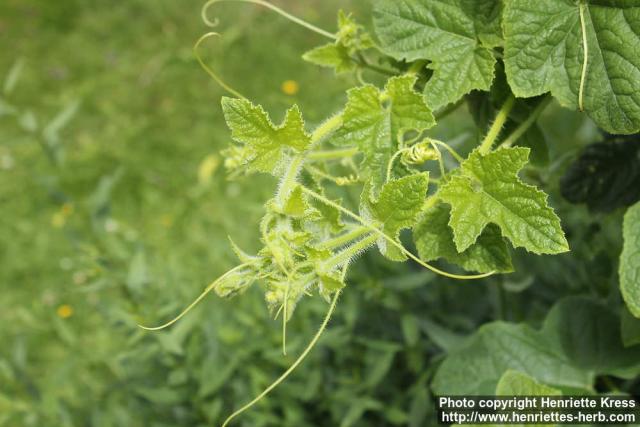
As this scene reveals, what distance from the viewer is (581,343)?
142 cm

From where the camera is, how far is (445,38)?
1.11 meters

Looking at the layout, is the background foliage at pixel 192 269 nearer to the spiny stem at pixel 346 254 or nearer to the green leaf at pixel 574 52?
the green leaf at pixel 574 52

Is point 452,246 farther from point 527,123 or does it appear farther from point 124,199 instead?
point 124,199

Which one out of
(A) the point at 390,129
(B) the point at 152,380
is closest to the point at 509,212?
(A) the point at 390,129

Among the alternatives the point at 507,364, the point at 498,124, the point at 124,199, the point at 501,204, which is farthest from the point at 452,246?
the point at 124,199

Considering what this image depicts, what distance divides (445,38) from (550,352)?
70 cm

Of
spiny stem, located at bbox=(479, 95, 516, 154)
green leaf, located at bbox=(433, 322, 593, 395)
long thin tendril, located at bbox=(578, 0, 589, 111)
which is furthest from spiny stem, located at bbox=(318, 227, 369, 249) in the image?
green leaf, located at bbox=(433, 322, 593, 395)

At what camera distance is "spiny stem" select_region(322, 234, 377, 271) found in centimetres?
92

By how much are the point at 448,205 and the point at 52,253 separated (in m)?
2.76

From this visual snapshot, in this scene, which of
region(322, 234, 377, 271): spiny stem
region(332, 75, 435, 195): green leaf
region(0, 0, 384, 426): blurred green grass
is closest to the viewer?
region(322, 234, 377, 271): spiny stem

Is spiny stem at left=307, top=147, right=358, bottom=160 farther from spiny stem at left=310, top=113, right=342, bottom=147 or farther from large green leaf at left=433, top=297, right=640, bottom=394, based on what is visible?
large green leaf at left=433, top=297, right=640, bottom=394

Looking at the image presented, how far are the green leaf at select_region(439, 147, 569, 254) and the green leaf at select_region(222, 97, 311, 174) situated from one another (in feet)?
0.74

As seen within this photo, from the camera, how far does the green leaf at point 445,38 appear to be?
3.48ft

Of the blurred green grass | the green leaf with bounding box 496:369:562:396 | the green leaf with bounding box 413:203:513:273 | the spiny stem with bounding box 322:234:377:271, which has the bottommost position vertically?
the blurred green grass
